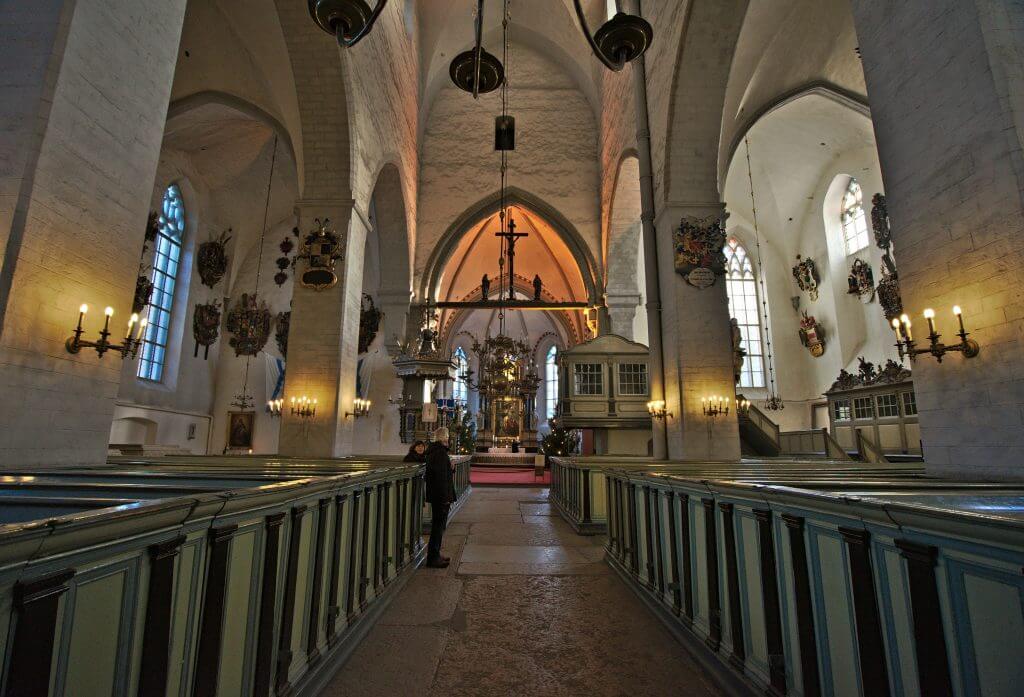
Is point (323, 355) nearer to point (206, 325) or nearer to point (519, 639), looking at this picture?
point (519, 639)

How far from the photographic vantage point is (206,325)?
12953 millimetres

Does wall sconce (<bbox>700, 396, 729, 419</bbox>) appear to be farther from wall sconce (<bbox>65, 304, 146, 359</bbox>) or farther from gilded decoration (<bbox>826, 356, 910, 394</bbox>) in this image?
wall sconce (<bbox>65, 304, 146, 359</bbox>)

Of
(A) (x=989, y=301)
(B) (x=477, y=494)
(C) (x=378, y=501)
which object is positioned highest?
(A) (x=989, y=301)

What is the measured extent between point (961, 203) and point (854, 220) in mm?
11769

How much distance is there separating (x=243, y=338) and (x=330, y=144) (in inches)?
310

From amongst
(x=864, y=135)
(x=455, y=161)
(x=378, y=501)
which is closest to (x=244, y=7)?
(x=455, y=161)

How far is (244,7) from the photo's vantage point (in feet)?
27.3

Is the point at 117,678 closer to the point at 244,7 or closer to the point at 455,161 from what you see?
the point at 244,7

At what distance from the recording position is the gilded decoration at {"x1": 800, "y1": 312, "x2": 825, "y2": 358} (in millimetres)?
14125

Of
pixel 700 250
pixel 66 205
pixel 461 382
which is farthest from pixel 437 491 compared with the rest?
pixel 461 382

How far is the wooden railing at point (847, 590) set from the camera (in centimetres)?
104

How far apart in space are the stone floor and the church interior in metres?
0.02

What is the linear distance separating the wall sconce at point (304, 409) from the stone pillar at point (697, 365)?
5236 mm

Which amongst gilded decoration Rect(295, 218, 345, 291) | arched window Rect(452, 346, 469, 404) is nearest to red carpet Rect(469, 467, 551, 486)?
gilded decoration Rect(295, 218, 345, 291)
